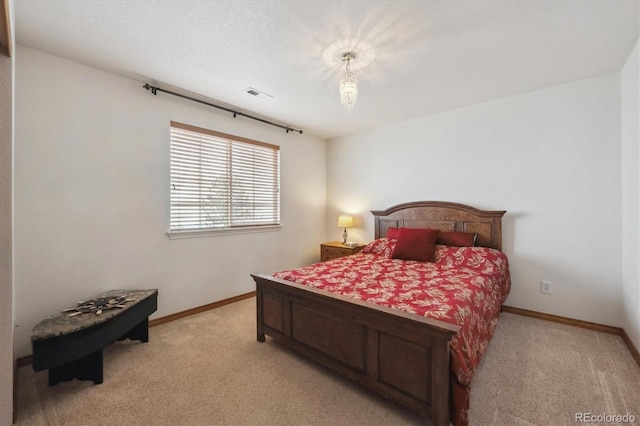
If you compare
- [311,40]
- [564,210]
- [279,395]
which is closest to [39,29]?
[311,40]

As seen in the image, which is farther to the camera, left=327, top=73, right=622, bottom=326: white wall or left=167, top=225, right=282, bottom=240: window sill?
left=167, top=225, right=282, bottom=240: window sill

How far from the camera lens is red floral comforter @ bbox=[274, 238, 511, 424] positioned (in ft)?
4.95

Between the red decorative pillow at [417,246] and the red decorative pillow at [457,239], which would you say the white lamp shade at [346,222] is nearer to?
the red decorative pillow at [417,246]

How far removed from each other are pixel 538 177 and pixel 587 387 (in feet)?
6.63

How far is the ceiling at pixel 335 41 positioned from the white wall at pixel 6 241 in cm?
69

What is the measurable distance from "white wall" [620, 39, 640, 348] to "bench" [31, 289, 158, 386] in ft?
13.0

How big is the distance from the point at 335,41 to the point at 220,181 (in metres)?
2.11

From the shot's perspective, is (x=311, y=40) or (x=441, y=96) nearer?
(x=311, y=40)

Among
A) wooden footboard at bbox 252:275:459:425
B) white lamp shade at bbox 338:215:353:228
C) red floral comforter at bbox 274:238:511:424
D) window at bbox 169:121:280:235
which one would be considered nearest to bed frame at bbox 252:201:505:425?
wooden footboard at bbox 252:275:459:425

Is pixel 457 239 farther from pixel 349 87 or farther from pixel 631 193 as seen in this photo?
pixel 349 87

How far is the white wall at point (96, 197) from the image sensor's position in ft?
7.07

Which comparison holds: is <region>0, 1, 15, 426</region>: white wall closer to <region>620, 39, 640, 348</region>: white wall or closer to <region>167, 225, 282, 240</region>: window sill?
<region>167, 225, 282, 240</region>: window sill

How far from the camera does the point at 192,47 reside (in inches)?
84.1

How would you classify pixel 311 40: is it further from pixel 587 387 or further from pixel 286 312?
pixel 587 387
